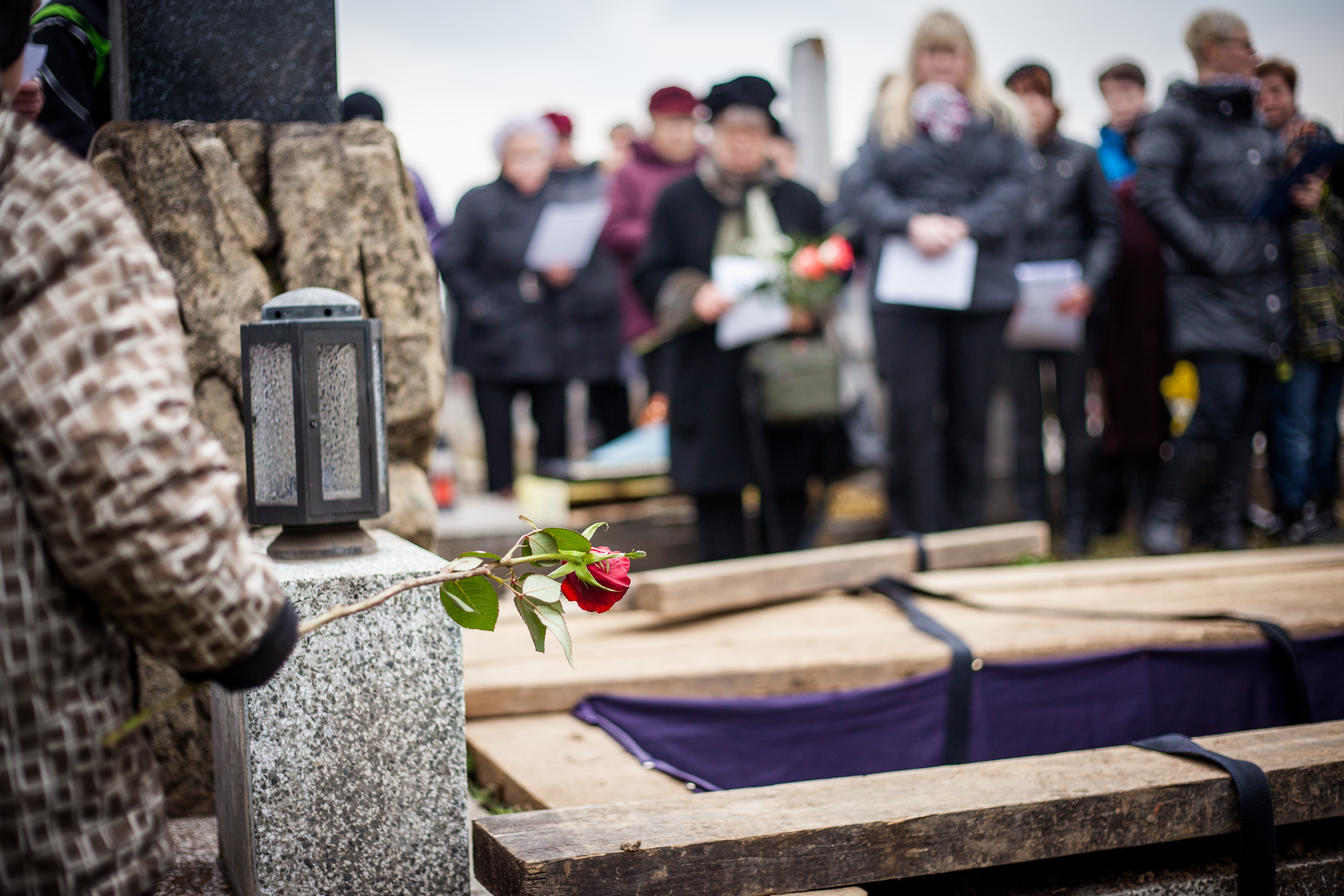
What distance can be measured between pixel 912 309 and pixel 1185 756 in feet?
9.27

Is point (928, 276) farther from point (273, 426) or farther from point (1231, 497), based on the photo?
point (273, 426)

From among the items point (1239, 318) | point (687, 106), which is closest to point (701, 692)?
point (1239, 318)

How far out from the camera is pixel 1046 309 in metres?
5.36

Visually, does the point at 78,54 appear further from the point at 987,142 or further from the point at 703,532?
the point at 987,142

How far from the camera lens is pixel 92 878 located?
114 cm

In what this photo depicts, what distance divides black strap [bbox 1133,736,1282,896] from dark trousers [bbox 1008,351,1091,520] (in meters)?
3.74

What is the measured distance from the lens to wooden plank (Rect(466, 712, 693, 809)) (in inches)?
89.7

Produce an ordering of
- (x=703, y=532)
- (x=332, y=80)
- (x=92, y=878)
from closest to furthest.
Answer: (x=92, y=878) → (x=332, y=80) → (x=703, y=532)

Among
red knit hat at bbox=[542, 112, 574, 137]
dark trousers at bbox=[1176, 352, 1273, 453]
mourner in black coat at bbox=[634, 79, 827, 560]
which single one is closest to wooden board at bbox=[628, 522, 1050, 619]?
mourner in black coat at bbox=[634, 79, 827, 560]

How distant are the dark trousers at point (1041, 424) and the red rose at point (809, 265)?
1.79 metres

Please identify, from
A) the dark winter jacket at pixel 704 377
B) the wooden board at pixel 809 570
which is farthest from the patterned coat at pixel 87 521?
the dark winter jacket at pixel 704 377

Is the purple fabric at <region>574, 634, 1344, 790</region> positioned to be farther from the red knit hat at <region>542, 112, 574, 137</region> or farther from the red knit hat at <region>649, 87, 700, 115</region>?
the red knit hat at <region>542, 112, 574, 137</region>

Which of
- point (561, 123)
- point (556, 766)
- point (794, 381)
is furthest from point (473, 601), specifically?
point (561, 123)

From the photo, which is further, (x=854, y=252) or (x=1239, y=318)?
(x=854, y=252)
